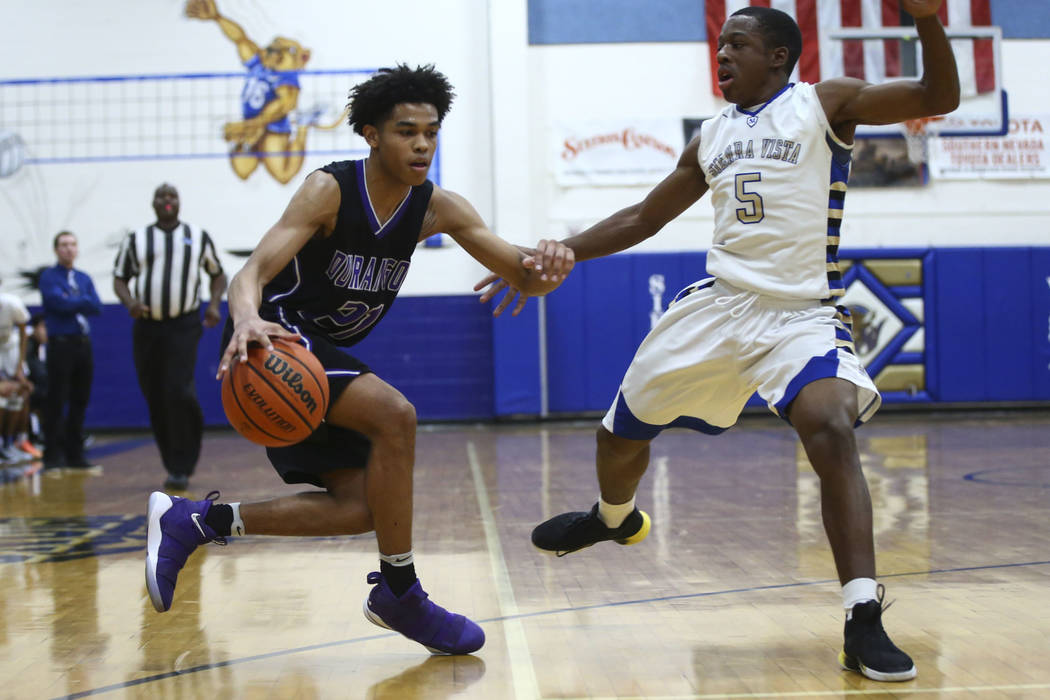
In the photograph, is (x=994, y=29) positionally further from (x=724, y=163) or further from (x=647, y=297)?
(x=724, y=163)

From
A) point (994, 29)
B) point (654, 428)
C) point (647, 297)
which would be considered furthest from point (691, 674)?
point (994, 29)

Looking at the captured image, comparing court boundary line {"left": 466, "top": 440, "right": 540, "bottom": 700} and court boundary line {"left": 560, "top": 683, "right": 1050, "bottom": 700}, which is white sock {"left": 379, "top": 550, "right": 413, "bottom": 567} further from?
court boundary line {"left": 560, "top": 683, "right": 1050, "bottom": 700}

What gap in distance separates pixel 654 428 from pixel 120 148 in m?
9.69

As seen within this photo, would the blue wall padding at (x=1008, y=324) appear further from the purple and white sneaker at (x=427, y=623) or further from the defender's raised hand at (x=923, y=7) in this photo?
the purple and white sneaker at (x=427, y=623)

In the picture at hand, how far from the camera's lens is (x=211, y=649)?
9.86ft

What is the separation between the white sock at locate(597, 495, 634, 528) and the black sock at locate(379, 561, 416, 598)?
868 mm

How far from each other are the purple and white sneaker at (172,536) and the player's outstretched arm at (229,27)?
936 cm

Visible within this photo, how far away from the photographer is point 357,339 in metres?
3.26

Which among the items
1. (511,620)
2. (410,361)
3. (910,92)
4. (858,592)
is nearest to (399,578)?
(511,620)

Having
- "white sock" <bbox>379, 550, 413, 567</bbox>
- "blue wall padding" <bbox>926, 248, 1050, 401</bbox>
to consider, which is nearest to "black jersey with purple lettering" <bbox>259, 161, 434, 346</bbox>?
"white sock" <bbox>379, 550, 413, 567</bbox>

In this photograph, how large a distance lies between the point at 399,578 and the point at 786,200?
1.49 meters

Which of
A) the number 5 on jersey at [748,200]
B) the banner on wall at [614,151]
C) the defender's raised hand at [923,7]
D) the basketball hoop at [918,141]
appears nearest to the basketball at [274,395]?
the number 5 on jersey at [748,200]

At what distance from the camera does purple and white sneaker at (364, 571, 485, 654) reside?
294 centimetres

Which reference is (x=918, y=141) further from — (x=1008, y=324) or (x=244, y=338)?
(x=244, y=338)
